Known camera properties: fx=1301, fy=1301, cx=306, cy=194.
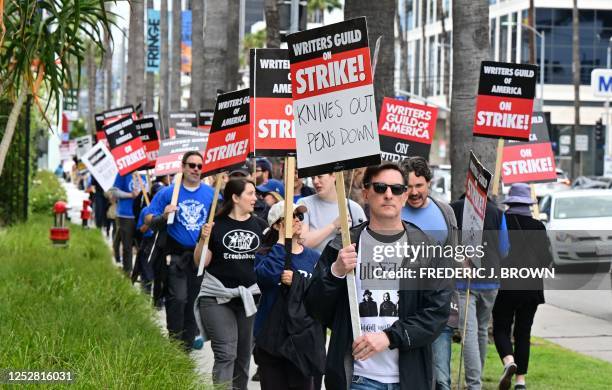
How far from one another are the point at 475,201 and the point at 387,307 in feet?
7.44

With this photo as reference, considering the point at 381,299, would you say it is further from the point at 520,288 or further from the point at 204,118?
the point at 204,118

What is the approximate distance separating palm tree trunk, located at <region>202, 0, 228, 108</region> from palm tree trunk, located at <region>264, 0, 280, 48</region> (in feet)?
5.19

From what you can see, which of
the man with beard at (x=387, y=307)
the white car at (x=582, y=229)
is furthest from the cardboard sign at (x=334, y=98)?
the white car at (x=582, y=229)

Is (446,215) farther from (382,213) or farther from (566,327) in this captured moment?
(566,327)

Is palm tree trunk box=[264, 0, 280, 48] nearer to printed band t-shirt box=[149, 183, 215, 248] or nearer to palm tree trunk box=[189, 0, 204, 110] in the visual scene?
palm tree trunk box=[189, 0, 204, 110]

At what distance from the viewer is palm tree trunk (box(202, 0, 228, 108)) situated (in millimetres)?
23719

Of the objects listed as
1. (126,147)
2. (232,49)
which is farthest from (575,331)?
(232,49)

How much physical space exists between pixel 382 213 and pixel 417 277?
34 centimetres

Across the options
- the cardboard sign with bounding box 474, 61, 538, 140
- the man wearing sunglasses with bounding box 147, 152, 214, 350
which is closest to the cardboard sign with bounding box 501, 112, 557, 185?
the cardboard sign with bounding box 474, 61, 538, 140

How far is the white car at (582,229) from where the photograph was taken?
22.4 metres

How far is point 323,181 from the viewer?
9.27 meters

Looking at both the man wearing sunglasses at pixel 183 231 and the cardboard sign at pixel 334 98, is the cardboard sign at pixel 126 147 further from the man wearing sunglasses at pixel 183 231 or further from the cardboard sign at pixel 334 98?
the cardboard sign at pixel 334 98

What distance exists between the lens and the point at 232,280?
955cm

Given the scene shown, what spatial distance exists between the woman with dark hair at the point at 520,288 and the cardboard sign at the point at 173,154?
520 centimetres
